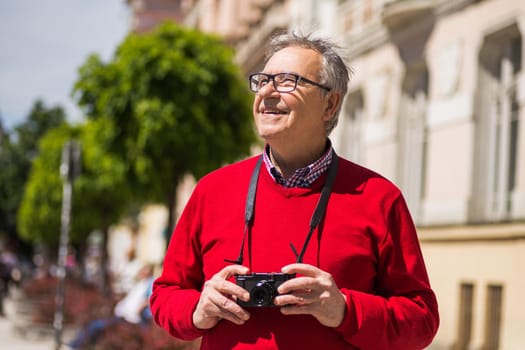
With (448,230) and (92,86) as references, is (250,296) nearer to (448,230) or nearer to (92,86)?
(448,230)

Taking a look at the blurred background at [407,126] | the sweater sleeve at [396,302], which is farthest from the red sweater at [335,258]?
the blurred background at [407,126]

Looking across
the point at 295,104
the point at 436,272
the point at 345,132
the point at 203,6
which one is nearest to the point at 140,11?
the point at 203,6

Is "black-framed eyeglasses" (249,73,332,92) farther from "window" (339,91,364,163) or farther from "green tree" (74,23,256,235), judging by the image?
"window" (339,91,364,163)

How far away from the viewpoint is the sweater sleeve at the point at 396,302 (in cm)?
342

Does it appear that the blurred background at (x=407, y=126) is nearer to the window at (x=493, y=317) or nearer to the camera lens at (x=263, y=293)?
the window at (x=493, y=317)

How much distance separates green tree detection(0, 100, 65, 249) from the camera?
2776 inches

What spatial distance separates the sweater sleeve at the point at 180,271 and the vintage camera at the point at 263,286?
1.41ft

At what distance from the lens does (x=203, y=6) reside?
151 ft

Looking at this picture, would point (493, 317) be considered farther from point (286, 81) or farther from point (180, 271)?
point (286, 81)

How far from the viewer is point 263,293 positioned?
331cm

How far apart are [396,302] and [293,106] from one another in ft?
2.37

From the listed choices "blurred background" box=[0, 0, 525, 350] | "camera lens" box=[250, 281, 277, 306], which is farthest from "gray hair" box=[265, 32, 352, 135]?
"blurred background" box=[0, 0, 525, 350]

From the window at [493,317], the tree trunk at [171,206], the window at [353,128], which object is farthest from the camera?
the window at [353,128]

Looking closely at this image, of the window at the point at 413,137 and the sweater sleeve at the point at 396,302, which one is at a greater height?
the window at the point at 413,137
